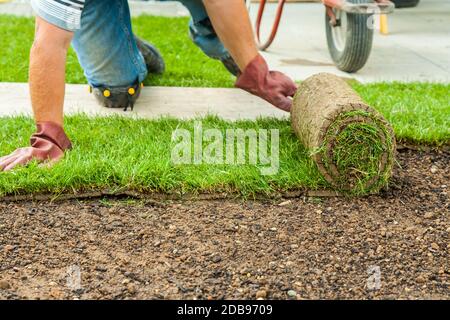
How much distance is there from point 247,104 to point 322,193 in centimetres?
120

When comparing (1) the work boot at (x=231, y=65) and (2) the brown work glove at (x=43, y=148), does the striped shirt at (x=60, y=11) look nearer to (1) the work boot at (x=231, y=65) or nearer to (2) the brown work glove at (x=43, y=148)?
(2) the brown work glove at (x=43, y=148)

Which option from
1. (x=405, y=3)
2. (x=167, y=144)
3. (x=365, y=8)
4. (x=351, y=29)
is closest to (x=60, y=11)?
(x=167, y=144)

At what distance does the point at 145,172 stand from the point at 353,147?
760 millimetres

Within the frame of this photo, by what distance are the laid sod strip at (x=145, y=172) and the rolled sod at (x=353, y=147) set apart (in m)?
0.09

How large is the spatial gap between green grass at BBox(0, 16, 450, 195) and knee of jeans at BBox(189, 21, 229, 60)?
0.26 metres

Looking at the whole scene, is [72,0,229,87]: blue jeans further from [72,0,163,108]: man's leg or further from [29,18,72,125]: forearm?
[29,18,72,125]: forearm

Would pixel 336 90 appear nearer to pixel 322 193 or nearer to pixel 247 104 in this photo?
pixel 322 193

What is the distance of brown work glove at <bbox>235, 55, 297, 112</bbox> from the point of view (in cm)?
346

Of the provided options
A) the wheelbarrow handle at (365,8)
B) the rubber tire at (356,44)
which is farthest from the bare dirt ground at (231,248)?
the rubber tire at (356,44)

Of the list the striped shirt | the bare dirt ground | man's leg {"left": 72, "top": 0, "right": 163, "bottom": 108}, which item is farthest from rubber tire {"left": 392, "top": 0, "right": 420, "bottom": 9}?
the striped shirt

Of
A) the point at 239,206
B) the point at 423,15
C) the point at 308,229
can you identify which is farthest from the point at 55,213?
the point at 423,15

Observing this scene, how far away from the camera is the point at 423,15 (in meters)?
6.87

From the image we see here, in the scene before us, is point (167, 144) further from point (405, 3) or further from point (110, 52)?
point (405, 3)

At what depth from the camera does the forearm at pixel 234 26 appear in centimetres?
333
